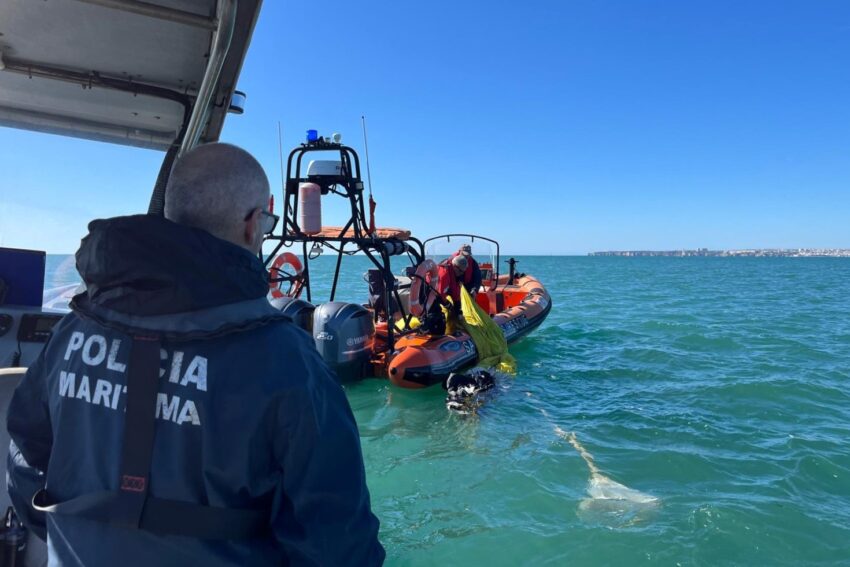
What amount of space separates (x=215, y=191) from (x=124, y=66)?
5.40 feet

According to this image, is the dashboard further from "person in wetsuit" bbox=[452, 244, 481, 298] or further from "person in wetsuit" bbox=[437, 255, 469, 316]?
"person in wetsuit" bbox=[452, 244, 481, 298]

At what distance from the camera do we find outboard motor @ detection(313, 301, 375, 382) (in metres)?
6.65

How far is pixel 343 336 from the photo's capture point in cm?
671

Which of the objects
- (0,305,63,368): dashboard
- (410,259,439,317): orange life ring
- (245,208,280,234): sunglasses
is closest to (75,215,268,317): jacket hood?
(245,208,280,234): sunglasses

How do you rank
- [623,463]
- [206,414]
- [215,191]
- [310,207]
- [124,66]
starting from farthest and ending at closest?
[310,207], [623,463], [124,66], [215,191], [206,414]

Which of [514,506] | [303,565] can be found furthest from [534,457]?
[303,565]

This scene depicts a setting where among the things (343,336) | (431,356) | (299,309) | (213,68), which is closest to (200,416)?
(213,68)

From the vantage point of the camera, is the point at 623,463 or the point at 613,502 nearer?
the point at 613,502

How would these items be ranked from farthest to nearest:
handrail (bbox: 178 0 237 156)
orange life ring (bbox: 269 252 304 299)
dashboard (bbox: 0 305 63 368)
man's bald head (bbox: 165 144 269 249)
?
orange life ring (bbox: 269 252 304 299) < dashboard (bbox: 0 305 63 368) < handrail (bbox: 178 0 237 156) < man's bald head (bbox: 165 144 269 249)

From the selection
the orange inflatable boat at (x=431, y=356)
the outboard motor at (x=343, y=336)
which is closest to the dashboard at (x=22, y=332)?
the outboard motor at (x=343, y=336)

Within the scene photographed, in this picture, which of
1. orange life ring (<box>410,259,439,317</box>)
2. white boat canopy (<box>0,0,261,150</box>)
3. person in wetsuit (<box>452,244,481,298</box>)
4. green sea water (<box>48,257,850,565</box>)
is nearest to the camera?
white boat canopy (<box>0,0,261,150</box>)

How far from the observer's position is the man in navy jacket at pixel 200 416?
973 millimetres

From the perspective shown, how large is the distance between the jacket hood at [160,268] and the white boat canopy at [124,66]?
1050 millimetres

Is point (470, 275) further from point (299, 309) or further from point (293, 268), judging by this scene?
point (299, 309)
